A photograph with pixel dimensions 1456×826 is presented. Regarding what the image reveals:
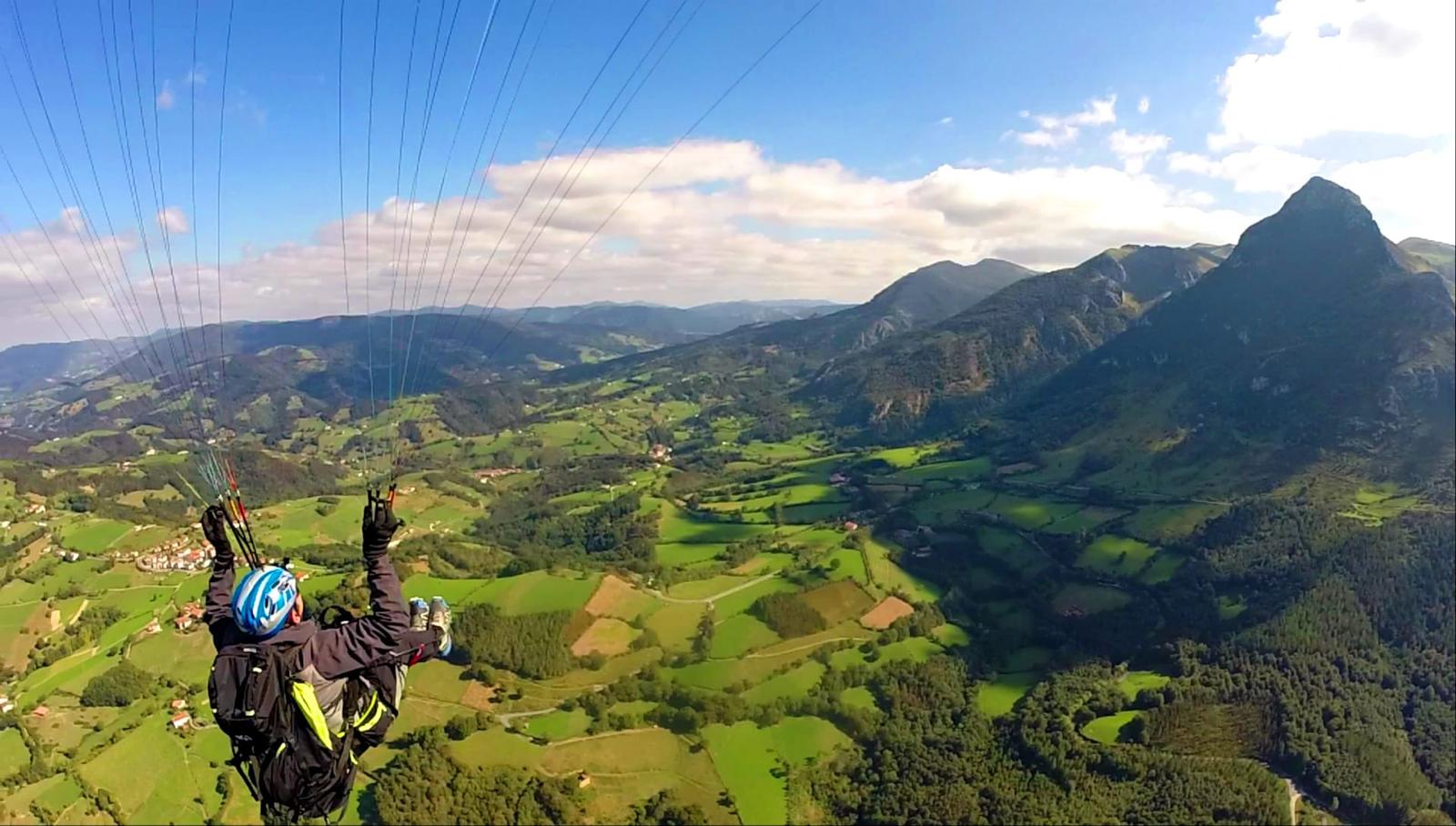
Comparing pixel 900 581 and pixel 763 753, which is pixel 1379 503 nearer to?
pixel 900 581

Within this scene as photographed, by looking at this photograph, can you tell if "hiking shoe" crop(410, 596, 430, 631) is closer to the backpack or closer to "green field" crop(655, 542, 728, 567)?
the backpack

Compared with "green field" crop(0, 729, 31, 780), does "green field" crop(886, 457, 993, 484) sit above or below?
above

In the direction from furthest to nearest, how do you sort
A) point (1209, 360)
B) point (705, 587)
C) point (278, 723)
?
point (1209, 360)
point (705, 587)
point (278, 723)

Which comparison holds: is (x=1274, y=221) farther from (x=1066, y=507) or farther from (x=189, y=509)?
(x=189, y=509)

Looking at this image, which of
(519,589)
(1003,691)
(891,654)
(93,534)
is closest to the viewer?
(1003,691)

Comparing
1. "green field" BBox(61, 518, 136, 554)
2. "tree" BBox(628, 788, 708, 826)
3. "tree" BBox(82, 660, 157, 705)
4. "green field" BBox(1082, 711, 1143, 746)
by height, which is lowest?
"green field" BBox(1082, 711, 1143, 746)

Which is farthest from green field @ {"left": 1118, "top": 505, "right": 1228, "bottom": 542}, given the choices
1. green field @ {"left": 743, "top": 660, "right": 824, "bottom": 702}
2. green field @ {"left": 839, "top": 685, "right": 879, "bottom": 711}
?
green field @ {"left": 743, "top": 660, "right": 824, "bottom": 702}

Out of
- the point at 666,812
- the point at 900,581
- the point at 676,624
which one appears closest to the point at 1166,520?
the point at 900,581
